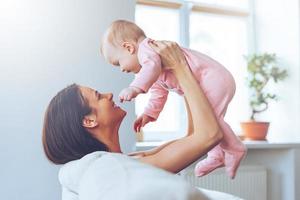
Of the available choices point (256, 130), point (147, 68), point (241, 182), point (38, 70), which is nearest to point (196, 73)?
point (147, 68)

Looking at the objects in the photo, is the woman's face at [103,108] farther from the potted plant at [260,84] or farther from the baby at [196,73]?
the potted plant at [260,84]

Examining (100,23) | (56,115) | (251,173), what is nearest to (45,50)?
(100,23)

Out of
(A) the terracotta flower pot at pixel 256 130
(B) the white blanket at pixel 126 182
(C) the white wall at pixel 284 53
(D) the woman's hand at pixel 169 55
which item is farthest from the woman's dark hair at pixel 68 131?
(C) the white wall at pixel 284 53

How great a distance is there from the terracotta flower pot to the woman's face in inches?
65.8

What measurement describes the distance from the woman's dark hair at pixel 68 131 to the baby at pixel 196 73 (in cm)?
14

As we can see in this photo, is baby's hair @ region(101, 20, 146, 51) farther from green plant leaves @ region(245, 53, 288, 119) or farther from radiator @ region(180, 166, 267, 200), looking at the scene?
green plant leaves @ region(245, 53, 288, 119)

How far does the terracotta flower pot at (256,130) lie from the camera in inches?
97.7

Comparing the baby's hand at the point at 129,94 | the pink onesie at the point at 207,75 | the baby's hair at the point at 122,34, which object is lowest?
the baby's hand at the point at 129,94

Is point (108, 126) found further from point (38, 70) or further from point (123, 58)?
point (38, 70)

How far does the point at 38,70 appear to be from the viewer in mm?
1599

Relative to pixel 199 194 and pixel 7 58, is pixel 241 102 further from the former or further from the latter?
pixel 199 194

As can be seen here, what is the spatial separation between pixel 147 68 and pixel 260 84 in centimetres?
179

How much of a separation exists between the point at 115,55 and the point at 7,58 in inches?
31.2

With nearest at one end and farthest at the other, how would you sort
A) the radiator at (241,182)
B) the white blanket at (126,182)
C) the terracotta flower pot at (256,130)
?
1. the white blanket at (126,182)
2. the radiator at (241,182)
3. the terracotta flower pot at (256,130)
